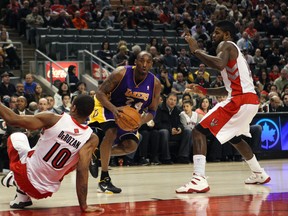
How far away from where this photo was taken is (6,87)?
13984 mm

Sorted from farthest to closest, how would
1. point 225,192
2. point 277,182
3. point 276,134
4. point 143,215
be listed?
point 276,134 < point 277,182 < point 225,192 < point 143,215

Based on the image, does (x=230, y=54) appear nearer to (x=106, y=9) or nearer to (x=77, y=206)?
(x=77, y=206)

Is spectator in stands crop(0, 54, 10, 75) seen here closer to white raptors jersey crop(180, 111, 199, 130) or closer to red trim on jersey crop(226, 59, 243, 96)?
white raptors jersey crop(180, 111, 199, 130)

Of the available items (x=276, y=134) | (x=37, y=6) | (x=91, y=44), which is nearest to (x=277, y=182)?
(x=276, y=134)

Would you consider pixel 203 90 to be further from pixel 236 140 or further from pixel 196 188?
pixel 196 188

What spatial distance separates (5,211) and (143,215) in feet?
4.29

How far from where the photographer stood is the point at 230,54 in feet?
25.2

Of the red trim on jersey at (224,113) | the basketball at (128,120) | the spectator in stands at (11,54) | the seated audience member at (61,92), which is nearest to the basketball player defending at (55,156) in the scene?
the basketball at (128,120)

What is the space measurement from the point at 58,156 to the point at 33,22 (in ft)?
41.6

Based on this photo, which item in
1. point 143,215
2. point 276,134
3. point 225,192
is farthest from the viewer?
point 276,134

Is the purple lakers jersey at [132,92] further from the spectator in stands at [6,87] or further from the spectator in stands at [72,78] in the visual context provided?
the spectator in stands at [72,78]

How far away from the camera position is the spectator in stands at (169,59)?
58.5 feet

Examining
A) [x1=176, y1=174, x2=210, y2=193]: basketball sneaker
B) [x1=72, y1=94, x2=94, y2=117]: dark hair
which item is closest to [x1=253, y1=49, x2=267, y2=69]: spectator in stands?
[x1=176, y1=174, x2=210, y2=193]: basketball sneaker

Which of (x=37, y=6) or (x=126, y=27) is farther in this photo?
(x=126, y=27)
